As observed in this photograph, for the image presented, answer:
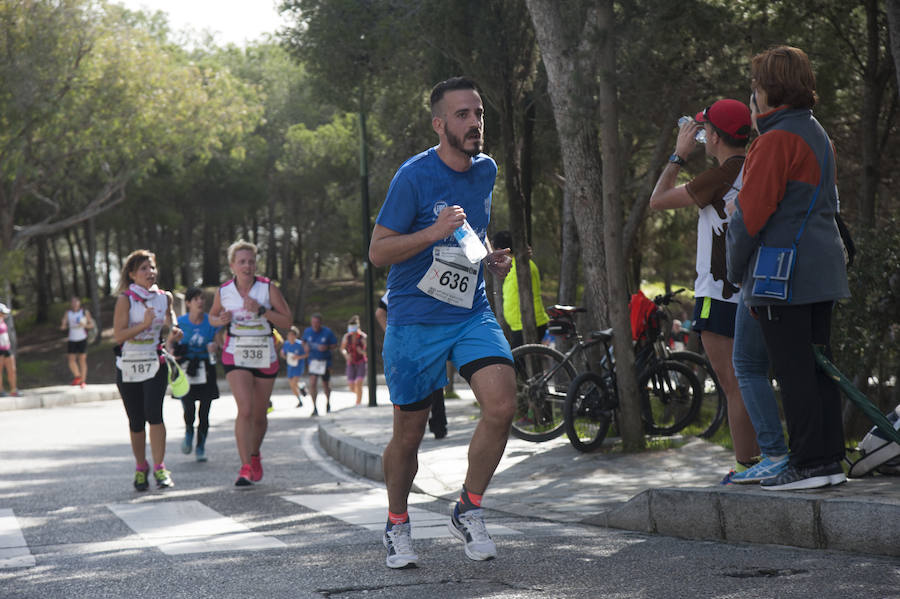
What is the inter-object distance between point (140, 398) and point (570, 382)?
3751 millimetres

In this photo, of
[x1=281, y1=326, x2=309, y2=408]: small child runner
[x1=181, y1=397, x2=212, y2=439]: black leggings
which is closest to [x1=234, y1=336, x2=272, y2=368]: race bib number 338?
[x1=181, y1=397, x2=212, y2=439]: black leggings

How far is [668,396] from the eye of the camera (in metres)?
10.4

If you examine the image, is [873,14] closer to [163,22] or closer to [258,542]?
[258,542]

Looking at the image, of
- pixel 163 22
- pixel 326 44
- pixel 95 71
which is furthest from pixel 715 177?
→ pixel 163 22

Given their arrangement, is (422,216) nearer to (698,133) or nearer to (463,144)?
(463,144)

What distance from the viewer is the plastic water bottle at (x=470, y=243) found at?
4820 millimetres

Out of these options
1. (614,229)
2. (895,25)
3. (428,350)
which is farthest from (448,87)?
(895,25)

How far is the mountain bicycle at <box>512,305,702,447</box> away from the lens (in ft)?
33.6

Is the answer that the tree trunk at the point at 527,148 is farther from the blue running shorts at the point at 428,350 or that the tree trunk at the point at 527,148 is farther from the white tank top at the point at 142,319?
the blue running shorts at the point at 428,350

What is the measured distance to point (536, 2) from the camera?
9.91 metres

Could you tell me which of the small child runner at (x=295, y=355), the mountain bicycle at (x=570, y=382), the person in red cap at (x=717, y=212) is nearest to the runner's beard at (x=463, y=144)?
the person in red cap at (x=717, y=212)

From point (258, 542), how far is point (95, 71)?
2587 centimetres

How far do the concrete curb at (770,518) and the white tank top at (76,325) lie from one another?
21841 mm

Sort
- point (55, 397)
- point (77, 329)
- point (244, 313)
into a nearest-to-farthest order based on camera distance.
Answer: point (244, 313)
point (55, 397)
point (77, 329)
